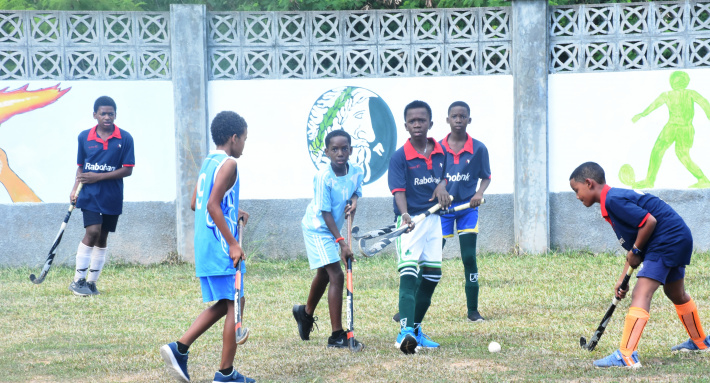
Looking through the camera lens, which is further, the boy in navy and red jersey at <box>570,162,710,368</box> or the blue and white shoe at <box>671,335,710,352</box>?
the blue and white shoe at <box>671,335,710,352</box>

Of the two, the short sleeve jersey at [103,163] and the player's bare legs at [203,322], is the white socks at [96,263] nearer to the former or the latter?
the short sleeve jersey at [103,163]

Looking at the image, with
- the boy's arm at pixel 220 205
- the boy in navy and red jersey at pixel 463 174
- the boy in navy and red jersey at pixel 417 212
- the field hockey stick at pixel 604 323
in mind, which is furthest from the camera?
the boy in navy and red jersey at pixel 463 174

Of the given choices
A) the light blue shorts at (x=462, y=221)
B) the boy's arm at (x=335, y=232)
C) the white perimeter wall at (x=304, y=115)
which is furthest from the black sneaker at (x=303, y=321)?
the white perimeter wall at (x=304, y=115)

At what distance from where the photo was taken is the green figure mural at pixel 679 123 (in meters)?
10.4

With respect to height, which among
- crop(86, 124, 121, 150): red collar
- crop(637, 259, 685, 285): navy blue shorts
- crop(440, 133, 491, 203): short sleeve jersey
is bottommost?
crop(637, 259, 685, 285): navy blue shorts

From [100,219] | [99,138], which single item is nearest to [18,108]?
[99,138]

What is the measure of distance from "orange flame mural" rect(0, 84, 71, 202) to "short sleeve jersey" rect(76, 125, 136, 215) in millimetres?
1715

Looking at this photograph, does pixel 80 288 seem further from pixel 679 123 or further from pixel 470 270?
pixel 679 123

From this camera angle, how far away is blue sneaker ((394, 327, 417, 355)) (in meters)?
5.60

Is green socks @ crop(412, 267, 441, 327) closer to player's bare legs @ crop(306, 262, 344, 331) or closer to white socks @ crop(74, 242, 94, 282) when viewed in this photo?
player's bare legs @ crop(306, 262, 344, 331)

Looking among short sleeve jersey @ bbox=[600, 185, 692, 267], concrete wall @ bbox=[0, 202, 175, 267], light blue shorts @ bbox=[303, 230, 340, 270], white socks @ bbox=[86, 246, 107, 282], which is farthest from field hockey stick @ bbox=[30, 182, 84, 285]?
short sleeve jersey @ bbox=[600, 185, 692, 267]

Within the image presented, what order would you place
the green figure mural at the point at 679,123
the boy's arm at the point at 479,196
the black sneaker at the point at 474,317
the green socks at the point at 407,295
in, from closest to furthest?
the green socks at the point at 407,295 → the boy's arm at the point at 479,196 → the black sneaker at the point at 474,317 → the green figure mural at the point at 679,123

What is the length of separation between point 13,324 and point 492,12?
6.74 meters

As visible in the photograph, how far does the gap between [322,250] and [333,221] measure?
23 cm
